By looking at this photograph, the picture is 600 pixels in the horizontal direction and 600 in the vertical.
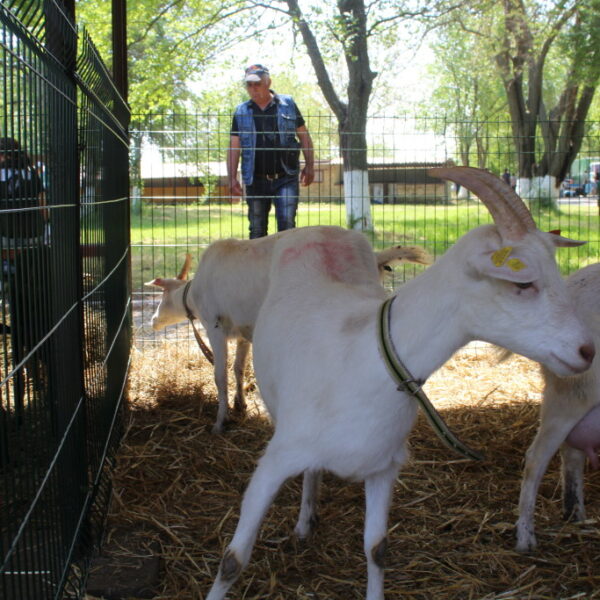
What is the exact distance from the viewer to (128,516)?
376cm

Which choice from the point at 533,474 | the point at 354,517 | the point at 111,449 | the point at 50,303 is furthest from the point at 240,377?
the point at 50,303

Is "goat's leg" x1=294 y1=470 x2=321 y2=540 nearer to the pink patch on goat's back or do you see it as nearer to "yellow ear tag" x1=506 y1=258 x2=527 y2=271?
the pink patch on goat's back

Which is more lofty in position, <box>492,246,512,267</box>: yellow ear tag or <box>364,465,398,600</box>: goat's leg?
<box>492,246,512,267</box>: yellow ear tag

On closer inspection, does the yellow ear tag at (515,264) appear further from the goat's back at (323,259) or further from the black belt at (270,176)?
the black belt at (270,176)

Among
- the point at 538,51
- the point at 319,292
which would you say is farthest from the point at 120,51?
the point at 538,51

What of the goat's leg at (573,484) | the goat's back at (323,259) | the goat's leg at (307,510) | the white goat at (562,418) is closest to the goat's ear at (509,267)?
the goat's back at (323,259)

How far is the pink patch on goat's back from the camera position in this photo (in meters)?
3.55

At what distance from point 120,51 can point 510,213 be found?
4.15 m

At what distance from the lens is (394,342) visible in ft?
8.31

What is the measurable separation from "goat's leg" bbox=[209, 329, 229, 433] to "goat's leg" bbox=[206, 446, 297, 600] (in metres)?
2.31

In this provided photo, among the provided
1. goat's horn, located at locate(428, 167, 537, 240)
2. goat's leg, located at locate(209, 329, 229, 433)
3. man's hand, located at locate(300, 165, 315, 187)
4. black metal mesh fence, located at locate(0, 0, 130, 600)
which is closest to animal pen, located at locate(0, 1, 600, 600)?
black metal mesh fence, located at locate(0, 0, 130, 600)

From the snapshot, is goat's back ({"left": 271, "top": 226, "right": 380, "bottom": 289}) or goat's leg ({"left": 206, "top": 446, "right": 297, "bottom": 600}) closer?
goat's leg ({"left": 206, "top": 446, "right": 297, "bottom": 600})

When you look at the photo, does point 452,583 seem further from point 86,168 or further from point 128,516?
point 86,168

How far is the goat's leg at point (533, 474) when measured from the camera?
138 inches
